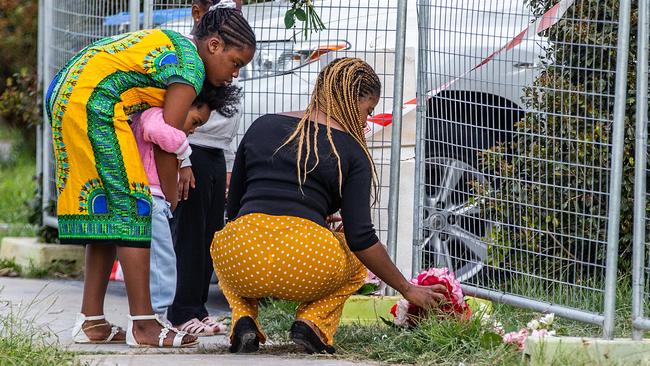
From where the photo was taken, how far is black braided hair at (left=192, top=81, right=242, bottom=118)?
5.18 m

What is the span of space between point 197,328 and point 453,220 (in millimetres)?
1342

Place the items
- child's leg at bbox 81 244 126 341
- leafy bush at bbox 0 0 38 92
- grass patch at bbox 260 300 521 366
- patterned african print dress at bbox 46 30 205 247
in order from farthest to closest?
leafy bush at bbox 0 0 38 92 → child's leg at bbox 81 244 126 341 → patterned african print dress at bbox 46 30 205 247 → grass patch at bbox 260 300 521 366

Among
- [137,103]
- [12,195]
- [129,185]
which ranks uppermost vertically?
[137,103]

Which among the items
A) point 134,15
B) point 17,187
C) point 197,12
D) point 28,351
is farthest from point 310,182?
point 17,187

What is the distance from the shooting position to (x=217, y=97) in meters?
5.24

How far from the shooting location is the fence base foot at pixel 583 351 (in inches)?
169

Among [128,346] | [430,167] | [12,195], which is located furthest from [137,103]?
[12,195]

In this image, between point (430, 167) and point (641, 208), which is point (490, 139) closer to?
point (430, 167)

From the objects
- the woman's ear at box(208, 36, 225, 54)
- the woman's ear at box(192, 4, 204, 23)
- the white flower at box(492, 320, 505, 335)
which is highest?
the woman's ear at box(192, 4, 204, 23)

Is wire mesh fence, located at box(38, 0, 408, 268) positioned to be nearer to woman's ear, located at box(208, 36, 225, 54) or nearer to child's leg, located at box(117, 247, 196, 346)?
woman's ear, located at box(208, 36, 225, 54)

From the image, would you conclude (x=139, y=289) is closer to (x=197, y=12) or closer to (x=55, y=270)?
(x=197, y=12)

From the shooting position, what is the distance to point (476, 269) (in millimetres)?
5496

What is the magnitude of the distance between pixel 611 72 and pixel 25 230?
570 centimetres

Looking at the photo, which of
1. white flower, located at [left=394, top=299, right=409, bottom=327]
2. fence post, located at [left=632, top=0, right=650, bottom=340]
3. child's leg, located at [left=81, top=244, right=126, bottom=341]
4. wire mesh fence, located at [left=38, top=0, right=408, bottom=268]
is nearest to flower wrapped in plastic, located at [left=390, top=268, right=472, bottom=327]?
white flower, located at [left=394, top=299, right=409, bottom=327]
